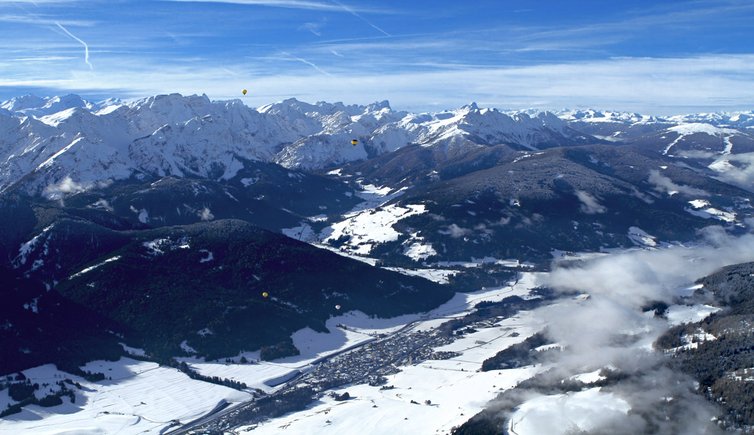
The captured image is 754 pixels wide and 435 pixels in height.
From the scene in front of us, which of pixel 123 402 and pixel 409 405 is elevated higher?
pixel 123 402

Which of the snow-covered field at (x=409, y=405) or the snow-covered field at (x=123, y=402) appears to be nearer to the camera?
the snow-covered field at (x=123, y=402)

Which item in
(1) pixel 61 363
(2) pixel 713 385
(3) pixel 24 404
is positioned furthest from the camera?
(1) pixel 61 363

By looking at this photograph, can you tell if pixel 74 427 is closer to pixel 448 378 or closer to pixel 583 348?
pixel 448 378

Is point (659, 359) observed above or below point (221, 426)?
above

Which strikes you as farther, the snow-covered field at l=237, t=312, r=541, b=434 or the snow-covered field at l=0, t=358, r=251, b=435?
the snow-covered field at l=237, t=312, r=541, b=434

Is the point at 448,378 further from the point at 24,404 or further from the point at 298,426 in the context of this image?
the point at 24,404

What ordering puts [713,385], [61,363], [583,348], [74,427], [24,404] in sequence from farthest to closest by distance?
[61,363] < [583,348] < [24,404] < [74,427] < [713,385]

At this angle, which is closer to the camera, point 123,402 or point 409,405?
point 409,405

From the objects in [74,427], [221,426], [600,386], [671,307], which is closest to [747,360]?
[600,386]

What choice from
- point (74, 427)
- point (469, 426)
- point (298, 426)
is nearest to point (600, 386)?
point (469, 426)

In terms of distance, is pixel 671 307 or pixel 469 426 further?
pixel 671 307
